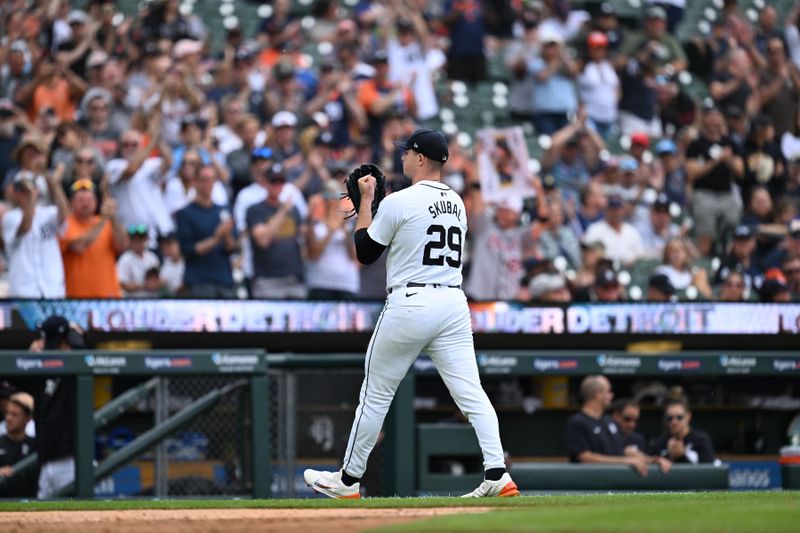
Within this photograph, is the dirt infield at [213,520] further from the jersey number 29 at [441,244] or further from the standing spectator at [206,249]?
the standing spectator at [206,249]

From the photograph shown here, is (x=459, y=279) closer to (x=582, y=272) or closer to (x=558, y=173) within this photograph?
(x=582, y=272)

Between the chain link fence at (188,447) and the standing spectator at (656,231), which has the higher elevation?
the standing spectator at (656,231)

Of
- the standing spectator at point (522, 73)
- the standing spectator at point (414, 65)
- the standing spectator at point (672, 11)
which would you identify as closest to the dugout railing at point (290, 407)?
the standing spectator at point (414, 65)

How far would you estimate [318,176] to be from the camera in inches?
558

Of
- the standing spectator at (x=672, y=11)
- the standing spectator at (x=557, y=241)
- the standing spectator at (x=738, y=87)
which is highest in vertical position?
the standing spectator at (x=672, y=11)

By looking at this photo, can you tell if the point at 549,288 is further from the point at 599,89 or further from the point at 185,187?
the point at 599,89

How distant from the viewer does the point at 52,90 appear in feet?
47.7

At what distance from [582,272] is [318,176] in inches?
101

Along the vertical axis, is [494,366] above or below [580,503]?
above

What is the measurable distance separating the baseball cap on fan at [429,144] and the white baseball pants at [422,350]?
2.28ft

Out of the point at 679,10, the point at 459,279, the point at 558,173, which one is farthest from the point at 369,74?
the point at 459,279

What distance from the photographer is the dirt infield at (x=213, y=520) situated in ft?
22.2

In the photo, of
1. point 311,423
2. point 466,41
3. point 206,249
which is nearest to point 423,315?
point 311,423

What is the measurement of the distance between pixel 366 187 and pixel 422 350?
0.90 metres
